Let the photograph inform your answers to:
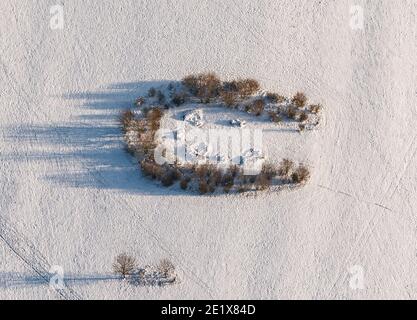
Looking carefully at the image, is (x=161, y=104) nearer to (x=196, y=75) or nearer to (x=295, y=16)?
(x=196, y=75)

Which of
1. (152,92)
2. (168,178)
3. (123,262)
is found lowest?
(123,262)

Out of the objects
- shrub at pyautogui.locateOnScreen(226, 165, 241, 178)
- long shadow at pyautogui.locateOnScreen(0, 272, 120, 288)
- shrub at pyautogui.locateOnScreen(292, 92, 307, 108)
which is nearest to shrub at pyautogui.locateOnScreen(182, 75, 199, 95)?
shrub at pyautogui.locateOnScreen(226, 165, 241, 178)

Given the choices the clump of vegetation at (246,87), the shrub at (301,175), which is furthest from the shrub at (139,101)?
the shrub at (301,175)

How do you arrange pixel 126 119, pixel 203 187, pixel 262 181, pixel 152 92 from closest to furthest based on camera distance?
pixel 203 187 < pixel 262 181 < pixel 126 119 < pixel 152 92

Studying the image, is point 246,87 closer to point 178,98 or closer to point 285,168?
point 178,98

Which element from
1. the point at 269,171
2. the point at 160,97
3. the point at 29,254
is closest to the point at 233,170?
the point at 269,171

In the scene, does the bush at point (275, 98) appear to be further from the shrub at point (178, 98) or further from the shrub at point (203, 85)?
the shrub at point (178, 98)

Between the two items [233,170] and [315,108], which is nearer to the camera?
[233,170]
